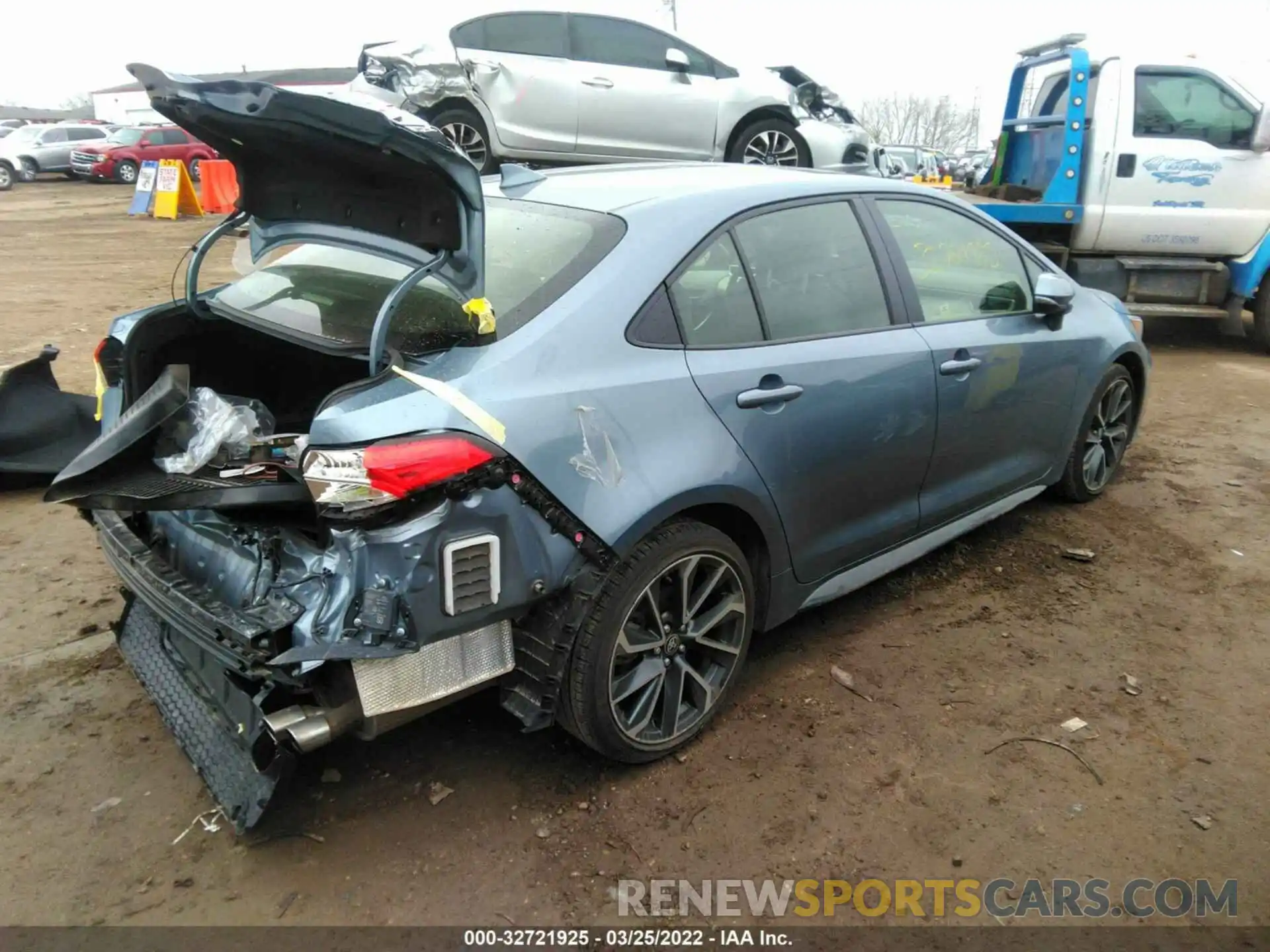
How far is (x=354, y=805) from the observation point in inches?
106

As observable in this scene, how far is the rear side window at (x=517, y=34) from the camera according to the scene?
9109mm

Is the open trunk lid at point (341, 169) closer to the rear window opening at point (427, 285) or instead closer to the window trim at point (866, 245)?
the rear window opening at point (427, 285)

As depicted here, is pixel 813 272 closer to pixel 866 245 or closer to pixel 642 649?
pixel 866 245

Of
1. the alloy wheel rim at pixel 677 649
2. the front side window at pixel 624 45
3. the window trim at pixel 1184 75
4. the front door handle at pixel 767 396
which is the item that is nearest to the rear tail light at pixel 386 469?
the alloy wheel rim at pixel 677 649

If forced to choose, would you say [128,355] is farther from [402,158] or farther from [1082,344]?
[1082,344]

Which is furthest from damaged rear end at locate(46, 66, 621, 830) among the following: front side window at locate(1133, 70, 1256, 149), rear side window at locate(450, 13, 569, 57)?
front side window at locate(1133, 70, 1256, 149)

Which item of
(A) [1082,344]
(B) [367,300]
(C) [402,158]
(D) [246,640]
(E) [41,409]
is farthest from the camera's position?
(E) [41,409]

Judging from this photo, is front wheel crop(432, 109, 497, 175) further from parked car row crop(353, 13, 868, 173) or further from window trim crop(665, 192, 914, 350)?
window trim crop(665, 192, 914, 350)

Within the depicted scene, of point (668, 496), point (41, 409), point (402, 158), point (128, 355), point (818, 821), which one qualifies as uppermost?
point (402, 158)

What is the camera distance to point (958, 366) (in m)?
3.52

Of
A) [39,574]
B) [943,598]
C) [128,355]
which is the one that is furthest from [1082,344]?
[39,574]

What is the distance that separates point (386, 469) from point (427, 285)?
804 mm

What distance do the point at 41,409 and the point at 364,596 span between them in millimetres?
3624

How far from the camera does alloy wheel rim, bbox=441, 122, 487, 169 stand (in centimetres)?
922
